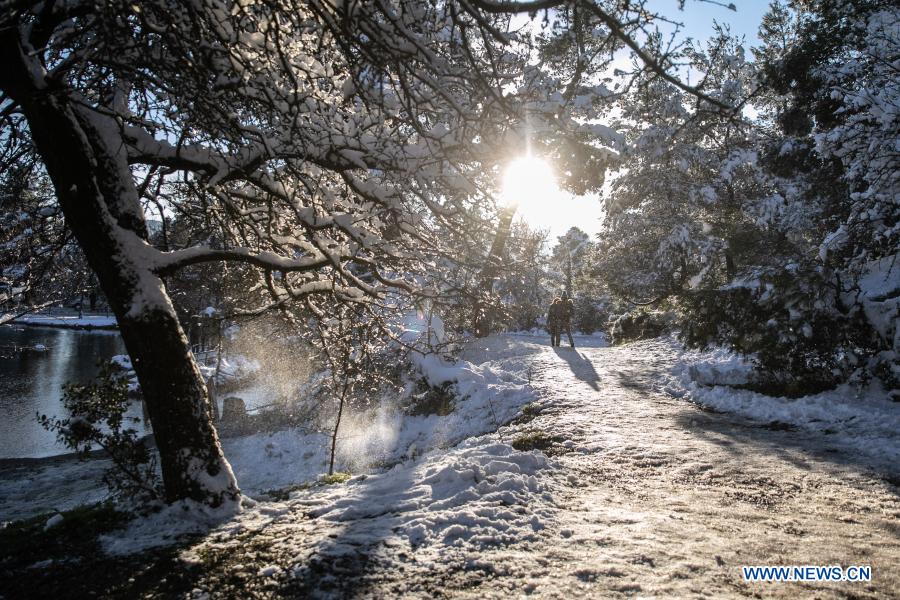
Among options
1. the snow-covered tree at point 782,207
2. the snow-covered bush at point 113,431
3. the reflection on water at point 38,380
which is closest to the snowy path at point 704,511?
the snow-covered tree at point 782,207

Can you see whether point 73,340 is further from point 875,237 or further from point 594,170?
point 875,237

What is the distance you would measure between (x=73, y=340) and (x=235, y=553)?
148 ft

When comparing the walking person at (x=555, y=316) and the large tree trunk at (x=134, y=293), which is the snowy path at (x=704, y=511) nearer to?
the large tree trunk at (x=134, y=293)

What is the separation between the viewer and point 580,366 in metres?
11.9

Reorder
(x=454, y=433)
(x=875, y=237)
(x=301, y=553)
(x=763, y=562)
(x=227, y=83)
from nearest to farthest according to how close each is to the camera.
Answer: (x=763, y=562)
(x=301, y=553)
(x=227, y=83)
(x=875, y=237)
(x=454, y=433)

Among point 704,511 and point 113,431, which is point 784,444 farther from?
point 113,431

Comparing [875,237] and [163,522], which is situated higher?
[875,237]

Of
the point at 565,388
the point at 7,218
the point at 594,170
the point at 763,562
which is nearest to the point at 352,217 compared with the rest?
the point at 763,562

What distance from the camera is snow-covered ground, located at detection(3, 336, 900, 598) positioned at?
276cm

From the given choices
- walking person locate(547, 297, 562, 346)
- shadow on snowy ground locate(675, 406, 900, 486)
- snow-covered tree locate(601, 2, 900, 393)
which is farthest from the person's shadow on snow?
shadow on snowy ground locate(675, 406, 900, 486)

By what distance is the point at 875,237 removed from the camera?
6.74 m

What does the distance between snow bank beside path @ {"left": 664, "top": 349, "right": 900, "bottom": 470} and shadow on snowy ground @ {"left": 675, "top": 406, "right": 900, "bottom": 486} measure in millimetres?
86

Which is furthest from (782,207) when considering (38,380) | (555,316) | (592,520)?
(38,380)

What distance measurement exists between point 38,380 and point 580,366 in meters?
25.4
